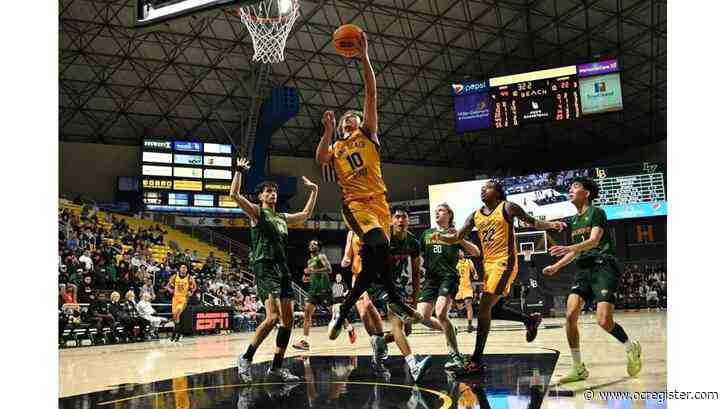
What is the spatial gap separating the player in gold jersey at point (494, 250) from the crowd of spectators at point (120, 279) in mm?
10450

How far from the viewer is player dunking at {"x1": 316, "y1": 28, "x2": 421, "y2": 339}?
5305 millimetres

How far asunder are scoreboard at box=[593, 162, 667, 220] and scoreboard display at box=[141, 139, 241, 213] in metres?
15.7

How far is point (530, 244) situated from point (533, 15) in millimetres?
8992

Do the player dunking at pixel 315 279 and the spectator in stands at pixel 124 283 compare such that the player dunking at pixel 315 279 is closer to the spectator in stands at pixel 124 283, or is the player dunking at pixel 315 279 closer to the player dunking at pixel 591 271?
the player dunking at pixel 591 271

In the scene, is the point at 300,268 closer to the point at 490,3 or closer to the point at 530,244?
the point at 530,244

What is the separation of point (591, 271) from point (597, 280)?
101mm

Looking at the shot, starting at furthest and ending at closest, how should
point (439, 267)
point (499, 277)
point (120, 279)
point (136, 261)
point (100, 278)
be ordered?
point (136, 261)
point (120, 279)
point (100, 278)
point (439, 267)
point (499, 277)

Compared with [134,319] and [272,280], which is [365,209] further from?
[134,319]

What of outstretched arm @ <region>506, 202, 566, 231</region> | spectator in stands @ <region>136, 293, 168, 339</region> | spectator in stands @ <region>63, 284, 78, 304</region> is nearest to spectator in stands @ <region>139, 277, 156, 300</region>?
spectator in stands @ <region>136, 293, 168, 339</region>

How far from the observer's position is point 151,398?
540 cm

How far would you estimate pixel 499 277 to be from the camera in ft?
20.2

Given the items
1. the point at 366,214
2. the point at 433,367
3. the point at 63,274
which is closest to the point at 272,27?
the point at 63,274

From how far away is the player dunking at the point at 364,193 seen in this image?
530 cm
